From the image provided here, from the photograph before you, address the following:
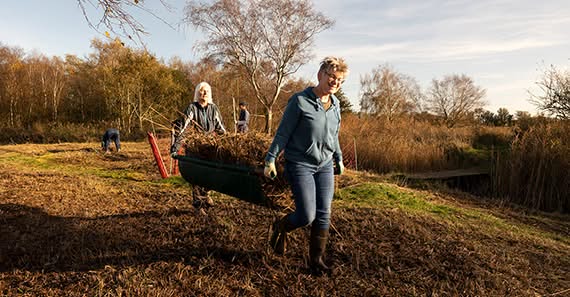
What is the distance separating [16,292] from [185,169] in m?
1.60

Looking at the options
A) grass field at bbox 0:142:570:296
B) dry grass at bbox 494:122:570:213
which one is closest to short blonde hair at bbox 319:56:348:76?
grass field at bbox 0:142:570:296

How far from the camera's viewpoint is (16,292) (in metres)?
2.57

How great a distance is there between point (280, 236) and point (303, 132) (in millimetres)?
964

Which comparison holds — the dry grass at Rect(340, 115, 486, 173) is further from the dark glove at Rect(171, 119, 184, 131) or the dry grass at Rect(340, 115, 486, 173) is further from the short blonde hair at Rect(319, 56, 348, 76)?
the short blonde hair at Rect(319, 56, 348, 76)

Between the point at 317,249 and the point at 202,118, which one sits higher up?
the point at 202,118

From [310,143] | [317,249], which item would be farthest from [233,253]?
[310,143]

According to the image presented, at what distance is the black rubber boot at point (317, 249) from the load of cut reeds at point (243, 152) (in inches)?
13.7

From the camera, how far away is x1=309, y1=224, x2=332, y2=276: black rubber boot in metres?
2.82

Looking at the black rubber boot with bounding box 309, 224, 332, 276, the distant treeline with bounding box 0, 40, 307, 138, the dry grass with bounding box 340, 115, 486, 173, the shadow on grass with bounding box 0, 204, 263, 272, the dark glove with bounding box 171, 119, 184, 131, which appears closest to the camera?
the black rubber boot with bounding box 309, 224, 332, 276

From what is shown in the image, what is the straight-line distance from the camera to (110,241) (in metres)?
3.47

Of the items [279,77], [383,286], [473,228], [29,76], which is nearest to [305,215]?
[383,286]

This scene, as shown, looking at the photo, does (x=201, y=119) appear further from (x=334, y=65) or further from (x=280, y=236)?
(x=334, y=65)

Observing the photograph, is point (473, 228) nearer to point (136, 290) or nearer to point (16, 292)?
point (136, 290)

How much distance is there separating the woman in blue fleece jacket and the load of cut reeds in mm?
255
